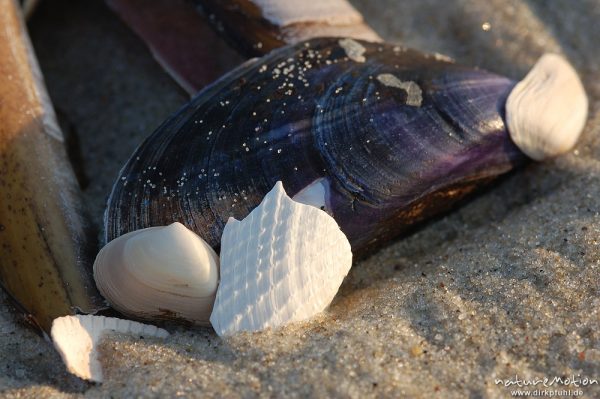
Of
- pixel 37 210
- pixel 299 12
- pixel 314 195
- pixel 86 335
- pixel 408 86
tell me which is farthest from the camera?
pixel 299 12

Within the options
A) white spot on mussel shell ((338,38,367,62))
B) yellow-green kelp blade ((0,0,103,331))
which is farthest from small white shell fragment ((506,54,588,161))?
yellow-green kelp blade ((0,0,103,331))

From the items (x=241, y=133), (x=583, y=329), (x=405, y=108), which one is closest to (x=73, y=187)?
(x=241, y=133)

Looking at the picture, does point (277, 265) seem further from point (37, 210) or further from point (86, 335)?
point (37, 210)

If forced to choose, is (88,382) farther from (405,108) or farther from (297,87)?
(405,108)

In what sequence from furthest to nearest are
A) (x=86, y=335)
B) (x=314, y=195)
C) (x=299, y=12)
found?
(x=299, y=12) → (x=314, y=195) → (x=86, y=335)

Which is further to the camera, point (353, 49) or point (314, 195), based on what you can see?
point (353, 49)

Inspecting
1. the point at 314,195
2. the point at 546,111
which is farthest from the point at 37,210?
the point at 546,111
